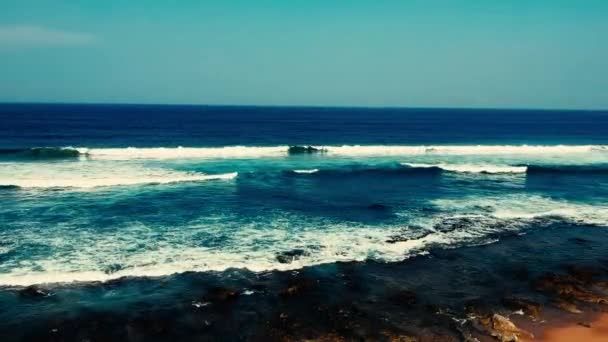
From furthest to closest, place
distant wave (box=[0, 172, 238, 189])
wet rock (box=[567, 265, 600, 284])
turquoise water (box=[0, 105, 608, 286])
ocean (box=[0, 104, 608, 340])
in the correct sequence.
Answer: distant wave (box=[0, 172, 238, 189]), turquoise water (box=[0, 105, 608, 286]), wet rock (box=[567, 265, 600, 284]), ocean (box=[0, 104, 608, 340])

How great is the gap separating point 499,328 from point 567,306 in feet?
9.49

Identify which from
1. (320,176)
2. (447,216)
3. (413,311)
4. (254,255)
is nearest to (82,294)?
(254,255)

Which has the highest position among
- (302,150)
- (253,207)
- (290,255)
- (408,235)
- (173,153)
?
(302,150)

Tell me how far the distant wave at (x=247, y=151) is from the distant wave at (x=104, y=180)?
30.6ft

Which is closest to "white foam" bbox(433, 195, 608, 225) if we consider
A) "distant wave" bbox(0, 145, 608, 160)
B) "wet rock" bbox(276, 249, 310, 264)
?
"wet rock" bbox(276, 249, 310, 264)

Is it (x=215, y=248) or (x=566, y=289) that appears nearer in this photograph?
(x=566, y=289)

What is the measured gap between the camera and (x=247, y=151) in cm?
4400

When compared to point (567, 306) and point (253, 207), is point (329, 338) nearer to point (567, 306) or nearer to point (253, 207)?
point (567, 306)

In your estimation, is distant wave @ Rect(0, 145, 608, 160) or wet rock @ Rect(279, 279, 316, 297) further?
distant wave @ Rect(0, 145, 608, 160)

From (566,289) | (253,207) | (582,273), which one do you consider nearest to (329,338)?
(566,289)

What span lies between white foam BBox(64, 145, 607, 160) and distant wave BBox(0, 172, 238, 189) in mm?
9324

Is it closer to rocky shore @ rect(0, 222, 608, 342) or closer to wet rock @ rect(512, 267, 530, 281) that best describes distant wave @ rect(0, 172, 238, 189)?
rocky shore @ rect(0, 222, 608, 342)

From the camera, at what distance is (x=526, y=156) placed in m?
45.4

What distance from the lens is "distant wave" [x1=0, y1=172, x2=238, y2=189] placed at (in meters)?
26.6
